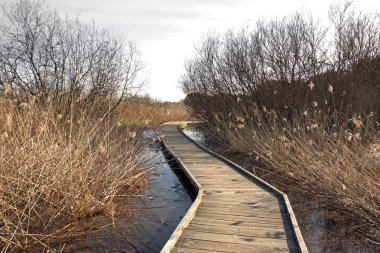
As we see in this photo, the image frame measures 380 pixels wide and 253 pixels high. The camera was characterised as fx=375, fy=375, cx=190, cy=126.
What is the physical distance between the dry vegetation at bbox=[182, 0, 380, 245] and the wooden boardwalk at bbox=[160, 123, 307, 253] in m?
0.93

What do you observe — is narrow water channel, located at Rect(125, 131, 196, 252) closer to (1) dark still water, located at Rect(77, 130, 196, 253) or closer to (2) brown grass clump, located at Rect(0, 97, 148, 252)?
(1) dark still water, located at Rect(77, 130, 196, 253)

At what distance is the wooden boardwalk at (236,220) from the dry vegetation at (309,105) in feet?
3.05

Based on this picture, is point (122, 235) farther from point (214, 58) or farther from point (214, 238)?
point (214, 58)

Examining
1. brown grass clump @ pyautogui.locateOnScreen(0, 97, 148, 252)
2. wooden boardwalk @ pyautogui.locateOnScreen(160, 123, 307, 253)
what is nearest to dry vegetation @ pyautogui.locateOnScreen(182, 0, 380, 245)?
wooden boardwalk @ pyautogui.locateOnScreen(160, 123, 307, 253)

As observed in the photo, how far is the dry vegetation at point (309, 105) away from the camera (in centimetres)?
609

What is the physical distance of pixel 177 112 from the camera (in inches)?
1201

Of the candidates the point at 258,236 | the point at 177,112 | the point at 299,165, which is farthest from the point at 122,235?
the point at 177,112

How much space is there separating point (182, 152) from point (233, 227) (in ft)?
21.5

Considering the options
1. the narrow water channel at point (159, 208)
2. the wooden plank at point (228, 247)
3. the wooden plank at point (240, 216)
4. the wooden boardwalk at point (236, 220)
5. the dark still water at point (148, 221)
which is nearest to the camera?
the wooden plank at point (228, 247)

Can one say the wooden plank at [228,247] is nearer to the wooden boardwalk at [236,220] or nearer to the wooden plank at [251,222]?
the wooden boardwalk at [236,220]

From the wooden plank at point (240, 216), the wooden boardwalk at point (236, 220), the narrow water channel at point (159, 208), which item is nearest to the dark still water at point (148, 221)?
the narrow water channel at point (159, 208)

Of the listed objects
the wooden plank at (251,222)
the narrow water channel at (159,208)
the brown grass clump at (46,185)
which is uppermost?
the brown grass clump at (46,185)

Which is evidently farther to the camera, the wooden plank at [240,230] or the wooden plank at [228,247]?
the wooden plank at [240,230]

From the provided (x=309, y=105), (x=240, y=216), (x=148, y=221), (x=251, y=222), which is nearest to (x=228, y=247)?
(x=251, y=222)
